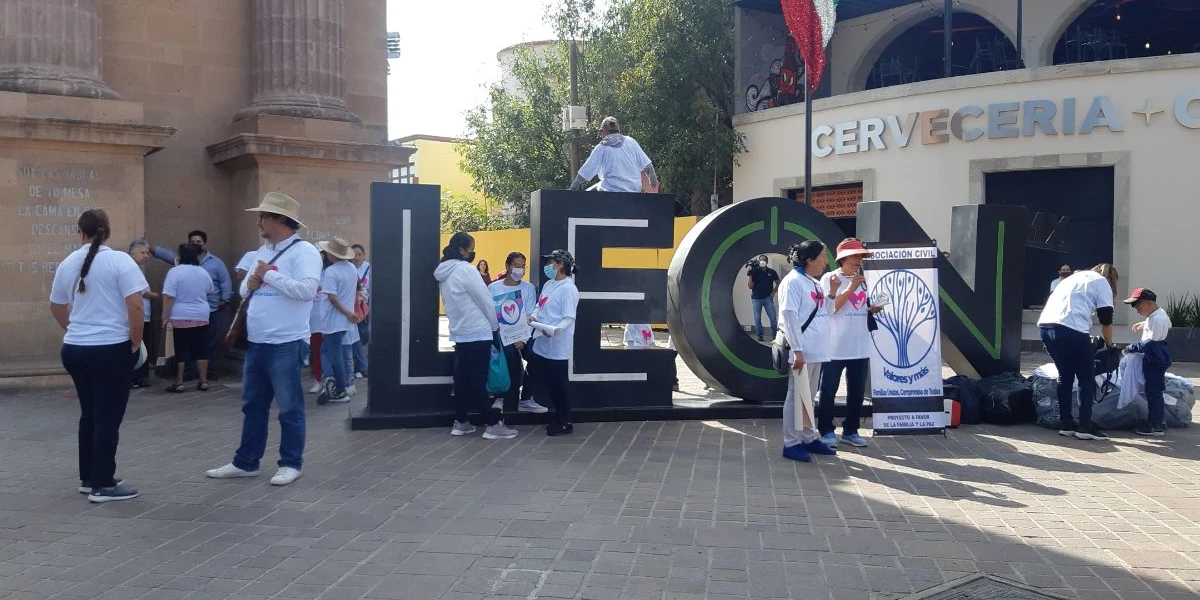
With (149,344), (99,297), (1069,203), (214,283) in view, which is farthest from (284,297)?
(1069,203)

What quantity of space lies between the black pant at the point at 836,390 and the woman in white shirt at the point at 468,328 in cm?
264

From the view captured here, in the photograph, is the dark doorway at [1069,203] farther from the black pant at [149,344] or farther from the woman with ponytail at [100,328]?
the woman with ponytail at [100,328]

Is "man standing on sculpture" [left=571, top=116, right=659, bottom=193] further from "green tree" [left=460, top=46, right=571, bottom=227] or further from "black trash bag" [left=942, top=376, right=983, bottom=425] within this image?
"green tree" [left=460, top=46, right=571, bottom=227]

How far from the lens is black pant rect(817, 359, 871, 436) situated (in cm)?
807

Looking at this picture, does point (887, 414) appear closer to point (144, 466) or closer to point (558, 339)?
point (558, 339)

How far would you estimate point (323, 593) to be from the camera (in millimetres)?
4582

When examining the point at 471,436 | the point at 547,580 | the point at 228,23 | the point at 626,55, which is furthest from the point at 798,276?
the point at 626,55

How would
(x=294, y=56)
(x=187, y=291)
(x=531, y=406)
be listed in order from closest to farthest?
(x=531, y=406) → (x=187, y=291) → (x=294, y=56)

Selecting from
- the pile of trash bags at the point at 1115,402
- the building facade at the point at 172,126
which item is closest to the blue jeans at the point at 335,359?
the building facade at the point at 172,126

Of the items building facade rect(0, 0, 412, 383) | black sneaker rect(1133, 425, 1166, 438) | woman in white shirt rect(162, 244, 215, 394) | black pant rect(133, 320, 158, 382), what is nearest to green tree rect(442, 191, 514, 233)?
building facade rect(0, 0, 412, 383)

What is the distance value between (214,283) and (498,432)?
17.7 ft

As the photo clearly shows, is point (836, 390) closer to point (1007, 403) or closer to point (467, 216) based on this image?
point (1007, 403)

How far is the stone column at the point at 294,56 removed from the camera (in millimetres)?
12852

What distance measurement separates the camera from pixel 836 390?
26.8 ft
